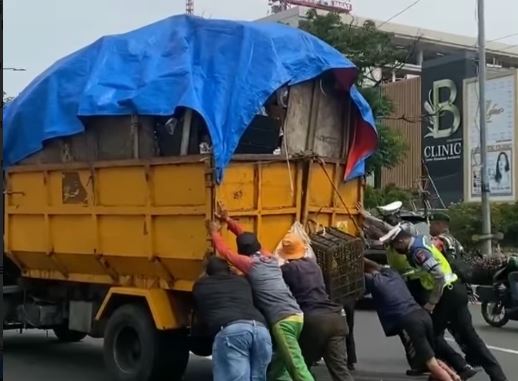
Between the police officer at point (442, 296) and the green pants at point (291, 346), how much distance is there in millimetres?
1701

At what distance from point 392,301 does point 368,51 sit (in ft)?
53.4

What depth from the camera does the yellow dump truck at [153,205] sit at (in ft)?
26.3

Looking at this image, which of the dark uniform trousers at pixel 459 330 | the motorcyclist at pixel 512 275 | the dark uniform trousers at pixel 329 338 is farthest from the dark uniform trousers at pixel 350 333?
the motorcyclist at pixel 512 275

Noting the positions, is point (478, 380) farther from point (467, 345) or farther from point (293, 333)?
point (293, 333)

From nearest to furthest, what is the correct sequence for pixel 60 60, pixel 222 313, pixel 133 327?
pixel 222 313
pixel 133 327
pixel 60 60

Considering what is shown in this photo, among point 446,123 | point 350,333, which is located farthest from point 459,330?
point 446,123

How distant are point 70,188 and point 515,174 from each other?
33.8m

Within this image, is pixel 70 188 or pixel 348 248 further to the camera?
pixel 70 188

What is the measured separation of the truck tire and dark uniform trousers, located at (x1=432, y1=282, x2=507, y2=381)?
252 cm

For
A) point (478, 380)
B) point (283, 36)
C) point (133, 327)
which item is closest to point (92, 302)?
point (133, 327)

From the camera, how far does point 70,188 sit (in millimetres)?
9016

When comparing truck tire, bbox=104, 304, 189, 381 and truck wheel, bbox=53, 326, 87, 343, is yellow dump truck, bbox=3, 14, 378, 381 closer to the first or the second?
truck tire, bbox=104, 304, 189, 381

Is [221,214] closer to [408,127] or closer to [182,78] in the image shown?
[182,78]

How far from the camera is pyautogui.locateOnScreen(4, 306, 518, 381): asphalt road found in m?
9.52
